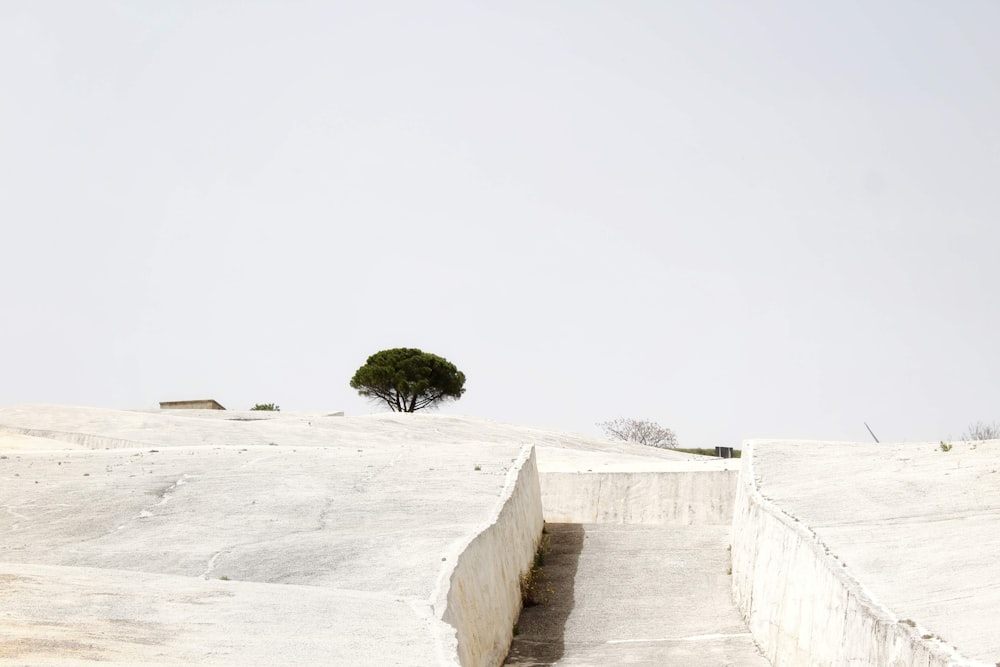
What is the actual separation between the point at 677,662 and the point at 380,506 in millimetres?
4930

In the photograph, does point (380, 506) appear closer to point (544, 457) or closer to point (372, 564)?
point (372, 564)

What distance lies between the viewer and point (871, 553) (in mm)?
11977

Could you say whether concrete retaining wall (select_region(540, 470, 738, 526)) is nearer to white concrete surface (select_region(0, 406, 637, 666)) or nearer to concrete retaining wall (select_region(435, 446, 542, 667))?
white concrete surface (select_region(0, 406, 637, 666))

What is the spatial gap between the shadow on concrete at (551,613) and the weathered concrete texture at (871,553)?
2.42m

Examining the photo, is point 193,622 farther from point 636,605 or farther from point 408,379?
point 408,379

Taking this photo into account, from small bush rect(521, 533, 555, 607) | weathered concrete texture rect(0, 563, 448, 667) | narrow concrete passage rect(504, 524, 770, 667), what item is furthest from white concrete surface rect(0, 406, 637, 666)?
narrow concrete passage rect(504, 524, 770, 667)

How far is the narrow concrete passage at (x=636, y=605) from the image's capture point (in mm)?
14148

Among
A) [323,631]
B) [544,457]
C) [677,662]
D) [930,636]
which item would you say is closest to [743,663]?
[677,662]

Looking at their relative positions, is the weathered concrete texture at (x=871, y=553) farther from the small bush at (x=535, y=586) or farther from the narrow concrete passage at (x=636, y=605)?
the small bush at (x=535, y=586)

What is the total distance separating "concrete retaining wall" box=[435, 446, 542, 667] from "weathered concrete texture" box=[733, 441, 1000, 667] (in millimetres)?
3062

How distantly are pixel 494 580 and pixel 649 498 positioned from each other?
8.20 m

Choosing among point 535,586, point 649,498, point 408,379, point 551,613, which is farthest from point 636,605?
point 408,379

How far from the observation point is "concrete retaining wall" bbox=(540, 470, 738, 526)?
2188cm

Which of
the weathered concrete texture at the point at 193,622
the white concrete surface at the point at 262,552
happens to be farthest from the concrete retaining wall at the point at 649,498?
the weathered concrete texture at the point at 193,622
